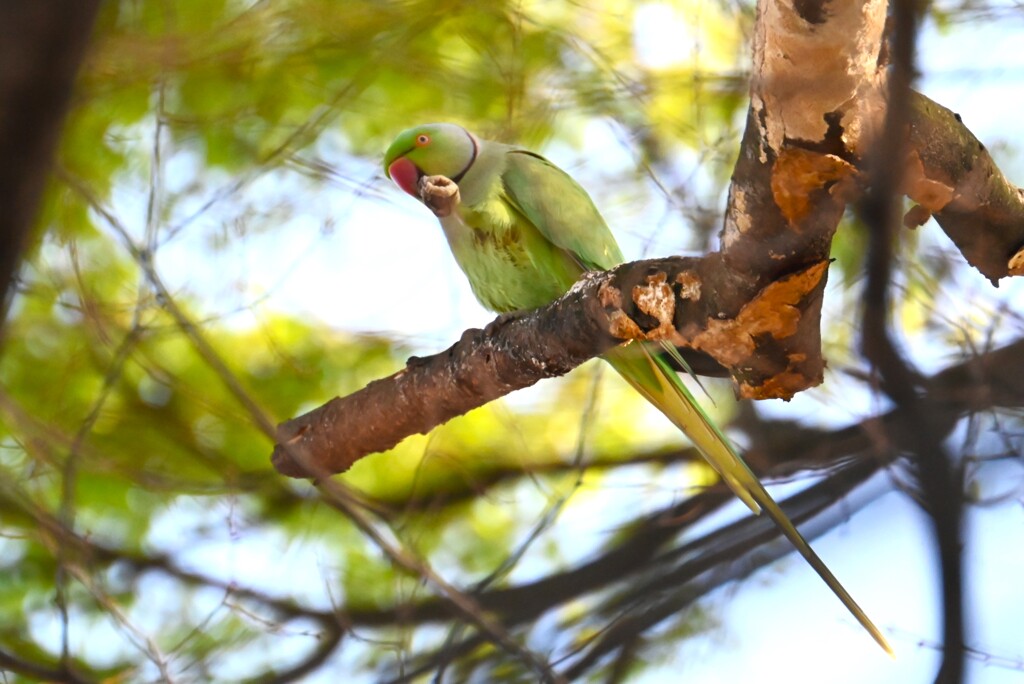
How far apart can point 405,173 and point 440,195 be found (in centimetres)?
31

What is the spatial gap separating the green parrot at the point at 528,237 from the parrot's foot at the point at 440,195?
0.03 meters

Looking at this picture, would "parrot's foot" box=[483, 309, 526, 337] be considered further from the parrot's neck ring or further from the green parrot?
the parrot's neck ring

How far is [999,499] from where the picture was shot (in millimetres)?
1461

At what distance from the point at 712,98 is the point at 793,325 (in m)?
1.63

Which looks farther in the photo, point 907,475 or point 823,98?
point 823,98

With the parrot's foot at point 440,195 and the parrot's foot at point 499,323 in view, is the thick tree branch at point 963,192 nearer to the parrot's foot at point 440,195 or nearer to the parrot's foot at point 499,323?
the parrot's foot at point 499,323

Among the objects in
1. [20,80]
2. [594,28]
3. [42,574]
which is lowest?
[20,80]

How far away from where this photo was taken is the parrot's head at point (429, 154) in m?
3.22

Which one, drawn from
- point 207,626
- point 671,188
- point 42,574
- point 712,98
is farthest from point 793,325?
point 42,574

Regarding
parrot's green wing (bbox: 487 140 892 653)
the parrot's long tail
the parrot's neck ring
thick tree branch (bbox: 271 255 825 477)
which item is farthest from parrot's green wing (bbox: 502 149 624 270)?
thick tree branch (bbox: 271 255 825 477)

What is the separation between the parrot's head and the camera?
10.6 feet

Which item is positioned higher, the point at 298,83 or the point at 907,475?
the point at 298,83

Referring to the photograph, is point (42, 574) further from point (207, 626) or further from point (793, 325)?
point (793, 325)

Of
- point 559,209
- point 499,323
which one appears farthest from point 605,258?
point 499,323
